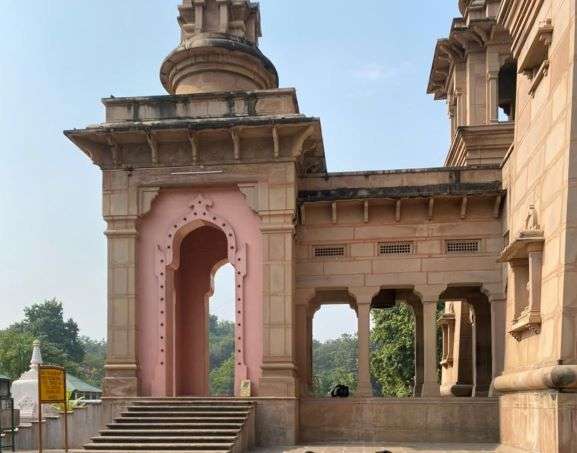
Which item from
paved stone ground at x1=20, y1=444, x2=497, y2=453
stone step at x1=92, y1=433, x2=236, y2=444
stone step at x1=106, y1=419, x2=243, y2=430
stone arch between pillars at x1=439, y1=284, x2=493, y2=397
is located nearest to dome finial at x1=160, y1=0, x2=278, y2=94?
stone arch between pillars at x1=439, y1=284, x2=493, y2=397

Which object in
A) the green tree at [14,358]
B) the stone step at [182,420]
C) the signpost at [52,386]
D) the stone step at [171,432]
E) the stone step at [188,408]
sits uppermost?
the signpost at [52,386]

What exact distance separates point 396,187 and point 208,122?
519 cm

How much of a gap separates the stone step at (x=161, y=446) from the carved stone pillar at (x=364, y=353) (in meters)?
4.75

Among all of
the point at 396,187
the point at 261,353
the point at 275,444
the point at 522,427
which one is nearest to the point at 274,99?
the point at 396,187

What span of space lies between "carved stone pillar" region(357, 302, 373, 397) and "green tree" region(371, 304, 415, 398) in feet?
76.7

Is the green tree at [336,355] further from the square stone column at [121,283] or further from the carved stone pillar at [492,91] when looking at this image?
→ the square stone column at [121,283]

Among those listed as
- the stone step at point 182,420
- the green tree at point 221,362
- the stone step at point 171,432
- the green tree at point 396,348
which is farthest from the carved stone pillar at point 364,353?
the green tree at point 221,362

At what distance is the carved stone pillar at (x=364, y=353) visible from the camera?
19.2m

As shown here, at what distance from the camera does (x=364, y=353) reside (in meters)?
19.3

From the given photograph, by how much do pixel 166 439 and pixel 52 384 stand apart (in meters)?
2.70

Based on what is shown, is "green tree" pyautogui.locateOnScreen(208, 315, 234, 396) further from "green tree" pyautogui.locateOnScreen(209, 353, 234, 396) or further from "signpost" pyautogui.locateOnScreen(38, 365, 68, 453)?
"signpost" pyautogui.locateOnScreen(38, 365, 68, 453)

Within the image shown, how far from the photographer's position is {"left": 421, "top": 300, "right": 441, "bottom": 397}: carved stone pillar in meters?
19.0

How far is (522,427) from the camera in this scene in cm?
1498

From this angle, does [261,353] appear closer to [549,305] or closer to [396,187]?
[396,187]
